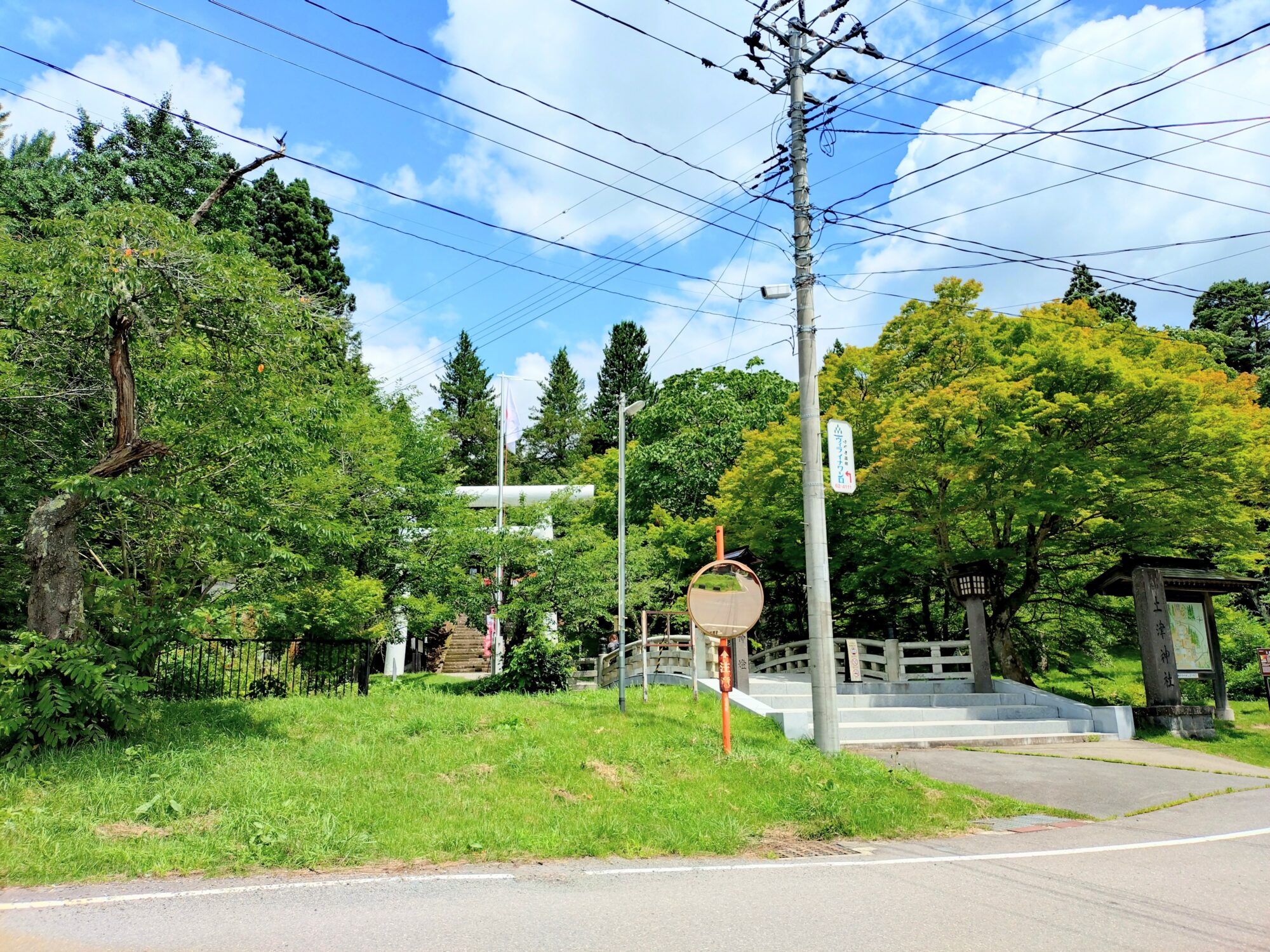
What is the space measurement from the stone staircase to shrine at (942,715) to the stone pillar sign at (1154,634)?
139cm

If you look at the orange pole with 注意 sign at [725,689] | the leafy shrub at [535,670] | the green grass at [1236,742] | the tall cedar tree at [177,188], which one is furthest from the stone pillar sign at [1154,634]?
the tall cedar tree at [177,188]

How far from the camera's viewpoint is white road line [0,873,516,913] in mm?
5340

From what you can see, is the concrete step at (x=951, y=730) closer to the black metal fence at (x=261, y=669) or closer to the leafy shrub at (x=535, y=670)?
the leafy shrub at (x=535, y=670)

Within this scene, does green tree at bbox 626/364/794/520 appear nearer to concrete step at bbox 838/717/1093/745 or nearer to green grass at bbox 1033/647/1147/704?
green grass at bbox 1033/647/1147/704

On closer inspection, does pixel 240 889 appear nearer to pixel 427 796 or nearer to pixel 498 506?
pixel 427 796

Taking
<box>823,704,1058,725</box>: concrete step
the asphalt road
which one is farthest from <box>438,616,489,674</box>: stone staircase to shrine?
the asphalt road

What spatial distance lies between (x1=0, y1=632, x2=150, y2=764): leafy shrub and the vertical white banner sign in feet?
31.9

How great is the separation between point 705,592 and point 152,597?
8.28m

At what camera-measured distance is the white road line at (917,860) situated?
672 centimetres

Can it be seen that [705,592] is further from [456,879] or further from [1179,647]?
[1179,647]

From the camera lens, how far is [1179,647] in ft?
58.5

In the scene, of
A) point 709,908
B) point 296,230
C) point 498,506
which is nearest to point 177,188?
point 296,230

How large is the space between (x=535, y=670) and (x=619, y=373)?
146 ft

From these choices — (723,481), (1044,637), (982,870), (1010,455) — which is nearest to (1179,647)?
(1010,455)
